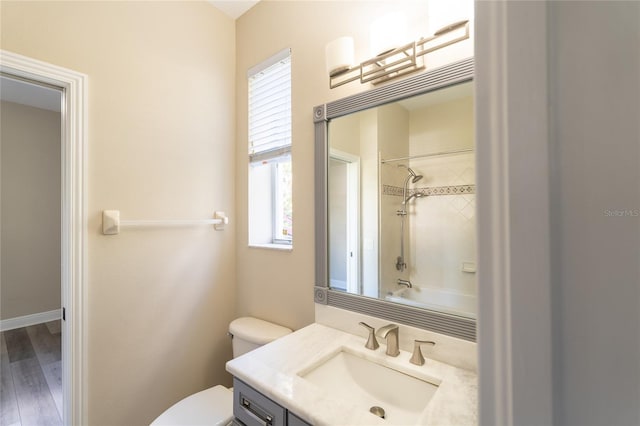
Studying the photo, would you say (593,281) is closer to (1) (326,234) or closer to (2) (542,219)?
(2) (542,219)

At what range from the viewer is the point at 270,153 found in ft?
5.43

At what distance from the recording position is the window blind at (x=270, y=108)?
1.58 m

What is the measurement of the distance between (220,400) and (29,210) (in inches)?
108

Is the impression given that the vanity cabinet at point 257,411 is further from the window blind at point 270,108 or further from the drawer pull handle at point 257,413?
the window blind at point 270,108

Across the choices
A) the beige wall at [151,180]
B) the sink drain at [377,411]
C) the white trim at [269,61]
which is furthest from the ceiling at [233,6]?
the sink drain at [377,411]

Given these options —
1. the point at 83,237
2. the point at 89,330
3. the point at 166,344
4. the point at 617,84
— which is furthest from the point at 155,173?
the point at 617,84

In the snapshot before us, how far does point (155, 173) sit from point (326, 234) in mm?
1001

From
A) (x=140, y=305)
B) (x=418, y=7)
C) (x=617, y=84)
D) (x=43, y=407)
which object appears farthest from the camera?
(x=43, y=407)

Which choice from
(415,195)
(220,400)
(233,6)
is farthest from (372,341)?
(233,6)

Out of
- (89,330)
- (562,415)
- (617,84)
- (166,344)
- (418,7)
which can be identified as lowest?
(166,344)

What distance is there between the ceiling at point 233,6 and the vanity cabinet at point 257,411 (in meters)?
2.07

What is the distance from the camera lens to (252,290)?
172 cm

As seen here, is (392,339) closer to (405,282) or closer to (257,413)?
(405,282)

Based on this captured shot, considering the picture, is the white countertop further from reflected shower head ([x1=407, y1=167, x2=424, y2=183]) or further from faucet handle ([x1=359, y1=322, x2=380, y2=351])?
reflected shower head ([x1=407, y1=167, x2=424, y2=183])
